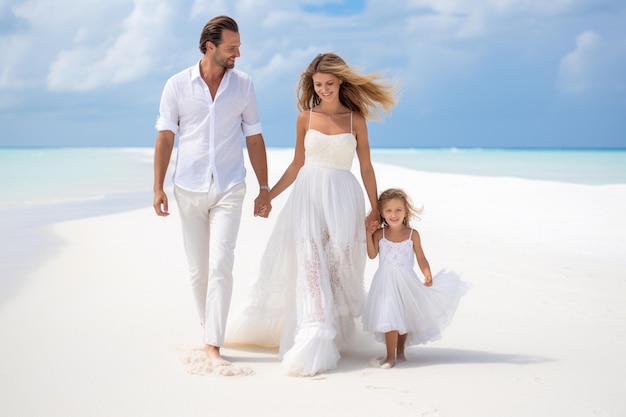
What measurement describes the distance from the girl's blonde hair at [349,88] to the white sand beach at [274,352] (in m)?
1.62

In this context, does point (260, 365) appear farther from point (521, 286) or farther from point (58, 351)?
point (521, 286)

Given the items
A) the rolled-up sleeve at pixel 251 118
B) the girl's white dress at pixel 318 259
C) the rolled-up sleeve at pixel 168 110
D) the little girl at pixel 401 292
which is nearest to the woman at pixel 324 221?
the girl's white dress at pixel 318 259

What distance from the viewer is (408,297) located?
490 cm

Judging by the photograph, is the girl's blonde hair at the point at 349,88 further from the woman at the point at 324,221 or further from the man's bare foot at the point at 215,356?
the man's bare foot at the point at 215,356

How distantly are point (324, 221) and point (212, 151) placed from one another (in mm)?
857

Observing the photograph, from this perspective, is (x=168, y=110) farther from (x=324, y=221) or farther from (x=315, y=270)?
(x=315, y=270)

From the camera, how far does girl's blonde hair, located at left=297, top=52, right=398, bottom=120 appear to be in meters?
5.00

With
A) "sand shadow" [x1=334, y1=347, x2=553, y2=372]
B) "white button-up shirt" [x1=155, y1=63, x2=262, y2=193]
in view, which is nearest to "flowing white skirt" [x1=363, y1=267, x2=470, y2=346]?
"sand shadow" [x1=334, y1=347, x2=553, y2=372]

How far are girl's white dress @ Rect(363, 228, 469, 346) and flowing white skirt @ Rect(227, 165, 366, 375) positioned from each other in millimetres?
200

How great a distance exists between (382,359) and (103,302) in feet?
9.24

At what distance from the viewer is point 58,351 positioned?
5.11m

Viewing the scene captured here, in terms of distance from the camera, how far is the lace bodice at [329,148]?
4.99 m

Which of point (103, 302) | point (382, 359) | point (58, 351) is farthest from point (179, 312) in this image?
point (382, 359)

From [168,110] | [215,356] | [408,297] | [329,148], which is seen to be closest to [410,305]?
[408,297]
